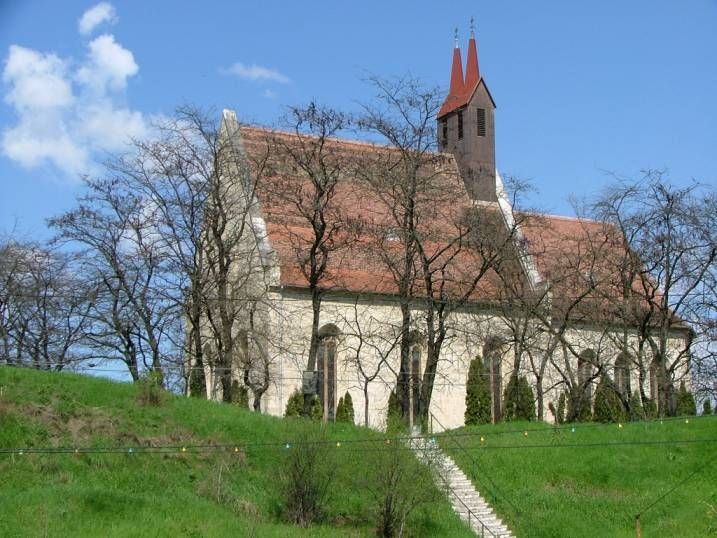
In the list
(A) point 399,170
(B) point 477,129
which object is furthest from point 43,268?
(B) point 477,129

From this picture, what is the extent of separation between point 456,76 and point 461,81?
41 centimetres

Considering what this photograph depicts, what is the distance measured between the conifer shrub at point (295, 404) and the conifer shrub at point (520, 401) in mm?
7331

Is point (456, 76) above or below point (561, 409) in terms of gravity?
above

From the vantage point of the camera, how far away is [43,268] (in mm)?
41500

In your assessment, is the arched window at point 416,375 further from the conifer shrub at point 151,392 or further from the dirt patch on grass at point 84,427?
the dirt patch on grass at point 84,427

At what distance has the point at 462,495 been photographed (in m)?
29.1

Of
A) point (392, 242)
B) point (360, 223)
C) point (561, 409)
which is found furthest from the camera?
point (561, 409)

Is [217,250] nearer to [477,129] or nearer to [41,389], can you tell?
[41,389]

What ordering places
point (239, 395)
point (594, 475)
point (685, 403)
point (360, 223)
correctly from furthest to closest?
point (685, 403)
point (239, 395)
point (360, 223)
point (594, 475)

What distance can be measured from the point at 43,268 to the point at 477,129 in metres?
18.3

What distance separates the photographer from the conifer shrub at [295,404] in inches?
1507

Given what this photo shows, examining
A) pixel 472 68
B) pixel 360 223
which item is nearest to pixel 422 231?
pixel 360 223

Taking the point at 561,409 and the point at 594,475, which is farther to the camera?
the point at 561,409

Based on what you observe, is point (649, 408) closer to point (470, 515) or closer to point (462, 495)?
point (462, 495)
